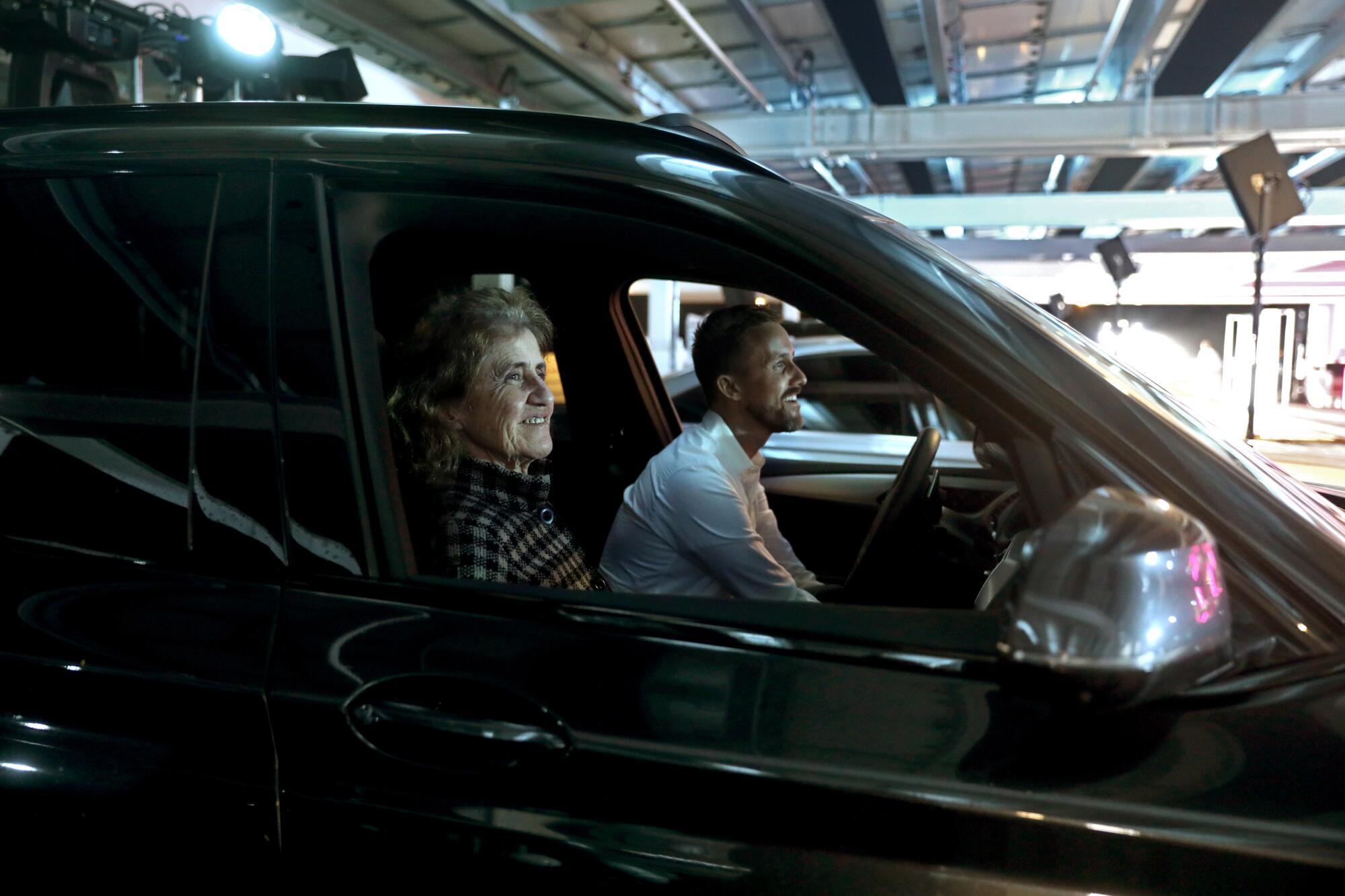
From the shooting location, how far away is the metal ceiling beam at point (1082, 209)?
38.3 ft

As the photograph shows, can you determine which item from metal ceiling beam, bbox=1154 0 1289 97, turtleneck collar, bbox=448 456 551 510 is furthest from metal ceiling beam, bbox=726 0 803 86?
turtleneck collar, bbox=448 456 551 510

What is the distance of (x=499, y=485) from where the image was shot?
1454 mm

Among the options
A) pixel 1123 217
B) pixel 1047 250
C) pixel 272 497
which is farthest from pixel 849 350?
pixel 1047 250

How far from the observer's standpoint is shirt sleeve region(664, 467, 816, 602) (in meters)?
1.60

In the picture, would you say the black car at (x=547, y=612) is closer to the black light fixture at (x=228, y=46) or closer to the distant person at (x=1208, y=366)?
the black light fixture at (x=228, y=46)

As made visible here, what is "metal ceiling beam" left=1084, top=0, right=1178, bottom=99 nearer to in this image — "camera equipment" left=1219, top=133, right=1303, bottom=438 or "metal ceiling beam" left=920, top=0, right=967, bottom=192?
"metal ceiling beam" left=920, top=0, right=967, bottom=192

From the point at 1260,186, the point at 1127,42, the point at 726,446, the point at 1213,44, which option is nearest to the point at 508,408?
the point at 726,446

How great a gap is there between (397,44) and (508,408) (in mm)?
6990

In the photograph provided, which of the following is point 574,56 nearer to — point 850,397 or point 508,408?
point 850,397

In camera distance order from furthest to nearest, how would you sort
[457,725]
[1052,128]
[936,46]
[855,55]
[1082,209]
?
[1082,209] → [1052,128] → [855,55] → [936,46] → [457,725]

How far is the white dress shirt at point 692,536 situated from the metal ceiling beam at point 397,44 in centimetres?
613

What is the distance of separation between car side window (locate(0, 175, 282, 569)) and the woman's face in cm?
50

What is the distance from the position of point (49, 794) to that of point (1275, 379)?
50.0 ft

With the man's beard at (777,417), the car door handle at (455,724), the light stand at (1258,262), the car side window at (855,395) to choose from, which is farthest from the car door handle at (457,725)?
the light stand at (1258,262)
